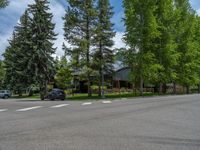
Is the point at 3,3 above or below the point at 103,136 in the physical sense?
above

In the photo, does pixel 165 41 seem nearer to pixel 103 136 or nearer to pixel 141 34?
pixel 141 34

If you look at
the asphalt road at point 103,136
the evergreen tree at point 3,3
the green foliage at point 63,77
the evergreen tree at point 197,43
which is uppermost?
the evergreen tree at point 197,43

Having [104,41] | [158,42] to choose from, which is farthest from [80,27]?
[158,42]

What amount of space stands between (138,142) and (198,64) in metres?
55.4

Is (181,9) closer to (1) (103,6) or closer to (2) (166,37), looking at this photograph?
(2) (166,37)

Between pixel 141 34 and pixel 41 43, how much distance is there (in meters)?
16.8

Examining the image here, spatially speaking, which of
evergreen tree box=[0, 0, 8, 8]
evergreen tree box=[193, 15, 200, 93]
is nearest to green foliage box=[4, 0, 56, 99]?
evergreen tree box=[193, 15, 200, 93]

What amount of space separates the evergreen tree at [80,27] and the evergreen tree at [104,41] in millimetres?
1290

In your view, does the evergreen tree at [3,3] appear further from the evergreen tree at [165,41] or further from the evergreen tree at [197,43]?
the evergreen tree at [197,43]

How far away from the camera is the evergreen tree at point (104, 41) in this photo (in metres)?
48.8

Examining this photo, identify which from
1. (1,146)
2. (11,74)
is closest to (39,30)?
(11,74)

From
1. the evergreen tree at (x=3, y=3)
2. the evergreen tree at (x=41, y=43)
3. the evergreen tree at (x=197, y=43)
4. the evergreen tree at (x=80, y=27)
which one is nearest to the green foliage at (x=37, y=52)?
the evergreen tree at (x=41, y=43)

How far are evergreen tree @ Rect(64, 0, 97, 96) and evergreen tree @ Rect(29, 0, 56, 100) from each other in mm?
8256

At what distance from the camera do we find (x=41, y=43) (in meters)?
55.1
